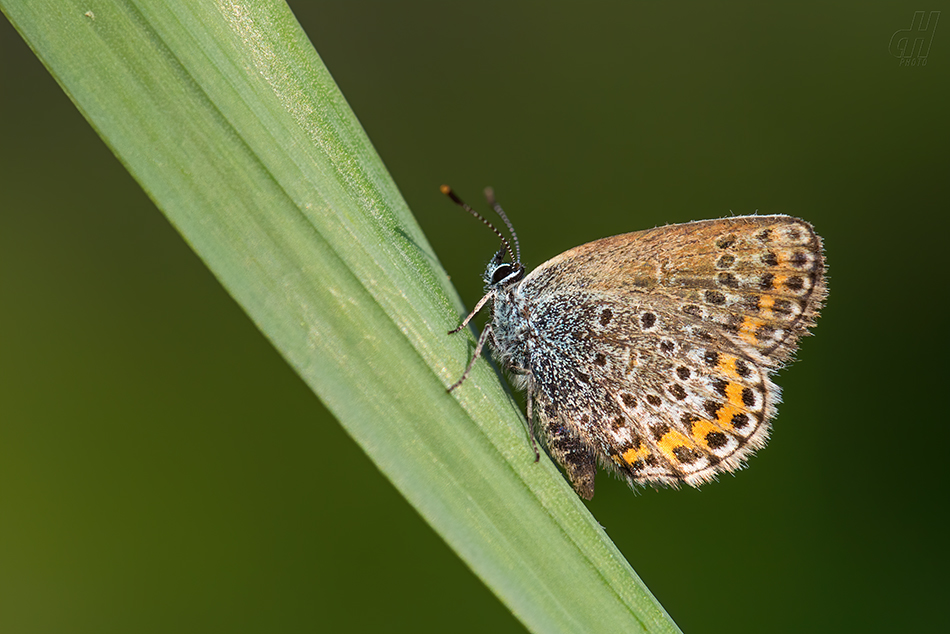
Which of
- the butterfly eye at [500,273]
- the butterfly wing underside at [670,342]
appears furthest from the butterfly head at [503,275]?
the butterfly wing underside at [670,342]

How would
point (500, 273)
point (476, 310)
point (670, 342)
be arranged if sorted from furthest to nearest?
point (500, 273) < point (670, 342) < point (476, 310)

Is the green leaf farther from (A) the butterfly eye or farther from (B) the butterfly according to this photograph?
(A) the butterfly eye

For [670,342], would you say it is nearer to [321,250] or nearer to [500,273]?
[500,273]

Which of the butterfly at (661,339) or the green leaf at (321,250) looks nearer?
→ the green leaf at (321,250)

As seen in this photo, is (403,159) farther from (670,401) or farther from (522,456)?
(522,456)

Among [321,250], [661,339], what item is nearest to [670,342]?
[661,339]

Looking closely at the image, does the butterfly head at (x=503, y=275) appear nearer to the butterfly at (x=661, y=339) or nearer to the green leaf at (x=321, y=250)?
the butterfly at (x=661, y=339)
